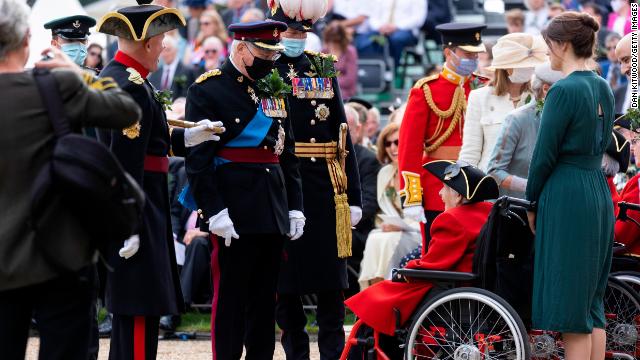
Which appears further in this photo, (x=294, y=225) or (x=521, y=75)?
(x=521, y=75)

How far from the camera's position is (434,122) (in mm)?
8086

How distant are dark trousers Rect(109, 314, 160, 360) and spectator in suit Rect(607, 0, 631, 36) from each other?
9048 millimetres

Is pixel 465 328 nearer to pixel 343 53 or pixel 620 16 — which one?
pixel 343 53

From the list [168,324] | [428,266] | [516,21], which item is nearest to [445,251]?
[428,266]

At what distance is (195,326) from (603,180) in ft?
14.9

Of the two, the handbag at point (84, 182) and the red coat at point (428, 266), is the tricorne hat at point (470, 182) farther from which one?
the handbag at point (84, 182)

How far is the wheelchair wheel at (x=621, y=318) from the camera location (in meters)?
6.83

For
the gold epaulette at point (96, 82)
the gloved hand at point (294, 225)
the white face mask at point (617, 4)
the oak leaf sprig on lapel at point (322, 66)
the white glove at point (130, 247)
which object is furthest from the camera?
the white face mask at point (617, 4)

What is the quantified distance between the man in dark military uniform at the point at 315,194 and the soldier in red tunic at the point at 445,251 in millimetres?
534

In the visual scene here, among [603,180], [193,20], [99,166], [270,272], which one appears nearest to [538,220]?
[603,180]

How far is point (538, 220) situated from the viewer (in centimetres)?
624

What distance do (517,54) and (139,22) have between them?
2.82 m

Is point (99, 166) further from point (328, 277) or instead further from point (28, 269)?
point (328, 277)

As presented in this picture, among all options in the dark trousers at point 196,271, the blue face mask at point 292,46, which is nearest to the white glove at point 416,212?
the blue face mask at point 292,46
